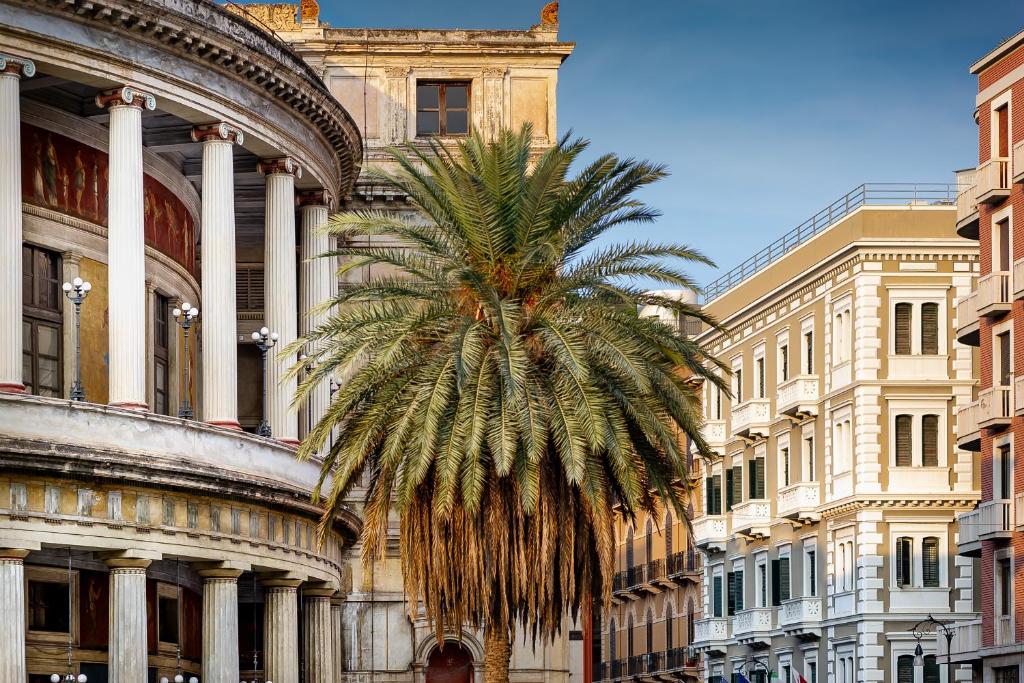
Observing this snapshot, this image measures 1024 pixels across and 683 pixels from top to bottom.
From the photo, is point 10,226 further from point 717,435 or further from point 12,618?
point 717,435

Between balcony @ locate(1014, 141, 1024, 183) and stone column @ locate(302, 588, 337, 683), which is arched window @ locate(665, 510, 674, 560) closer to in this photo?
balcony @ locate(1014, 141, 1024, 183)

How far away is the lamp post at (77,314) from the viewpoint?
4891cm

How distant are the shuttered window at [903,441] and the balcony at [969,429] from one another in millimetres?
11188

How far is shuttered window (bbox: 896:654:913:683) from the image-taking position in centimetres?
7844

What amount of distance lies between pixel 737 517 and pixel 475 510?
170 feet

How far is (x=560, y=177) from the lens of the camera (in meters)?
43.9

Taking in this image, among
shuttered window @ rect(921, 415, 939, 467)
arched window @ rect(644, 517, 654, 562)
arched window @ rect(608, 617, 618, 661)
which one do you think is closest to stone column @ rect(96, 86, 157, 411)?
shuttered window @ rect(921, 415, 939, 467)

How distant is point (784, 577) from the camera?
3492 inches

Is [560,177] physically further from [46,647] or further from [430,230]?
[46,647]

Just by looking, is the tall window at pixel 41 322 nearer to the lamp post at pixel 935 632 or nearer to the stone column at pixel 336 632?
the stone column at pixel 336 632

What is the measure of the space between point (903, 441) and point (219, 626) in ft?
109

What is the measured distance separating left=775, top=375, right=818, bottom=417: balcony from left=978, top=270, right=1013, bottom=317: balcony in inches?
809

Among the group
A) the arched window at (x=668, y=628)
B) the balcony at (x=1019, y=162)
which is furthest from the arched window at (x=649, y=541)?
the balcony at (x=1019, y=162)

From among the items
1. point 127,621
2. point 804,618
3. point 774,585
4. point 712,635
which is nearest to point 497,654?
point 127,621
